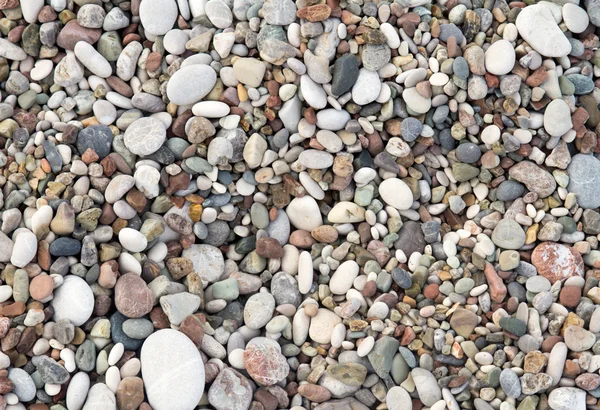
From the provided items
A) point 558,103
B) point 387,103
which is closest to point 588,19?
point 558,103

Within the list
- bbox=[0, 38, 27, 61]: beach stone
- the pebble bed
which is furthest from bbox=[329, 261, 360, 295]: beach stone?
bbox=[0, 38, 27, 61]: beach stone

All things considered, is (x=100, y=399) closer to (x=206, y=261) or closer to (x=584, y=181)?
(x=206, y=261)

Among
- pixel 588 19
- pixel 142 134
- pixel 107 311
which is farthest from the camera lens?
pixel 588 19

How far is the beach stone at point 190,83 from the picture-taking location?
6.21 feet

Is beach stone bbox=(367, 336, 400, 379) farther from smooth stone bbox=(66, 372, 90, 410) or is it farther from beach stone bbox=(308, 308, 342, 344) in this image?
smooth stone bbox=(66, 372, 90, 410)

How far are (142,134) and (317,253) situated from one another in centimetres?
57

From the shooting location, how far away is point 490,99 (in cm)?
194

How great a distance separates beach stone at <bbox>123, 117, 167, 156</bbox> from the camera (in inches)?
73.3

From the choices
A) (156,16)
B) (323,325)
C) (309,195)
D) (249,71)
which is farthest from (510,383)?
(156,16)

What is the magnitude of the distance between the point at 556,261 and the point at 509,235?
0.45ft

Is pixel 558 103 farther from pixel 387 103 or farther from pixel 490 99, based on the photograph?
pixel 387 103

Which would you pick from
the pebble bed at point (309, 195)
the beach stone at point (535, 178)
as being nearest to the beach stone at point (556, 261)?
the pebble bed at point (309, 195)

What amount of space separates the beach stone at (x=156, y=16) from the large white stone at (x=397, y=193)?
76cm

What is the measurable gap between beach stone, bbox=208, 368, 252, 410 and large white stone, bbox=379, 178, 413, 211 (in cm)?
63
